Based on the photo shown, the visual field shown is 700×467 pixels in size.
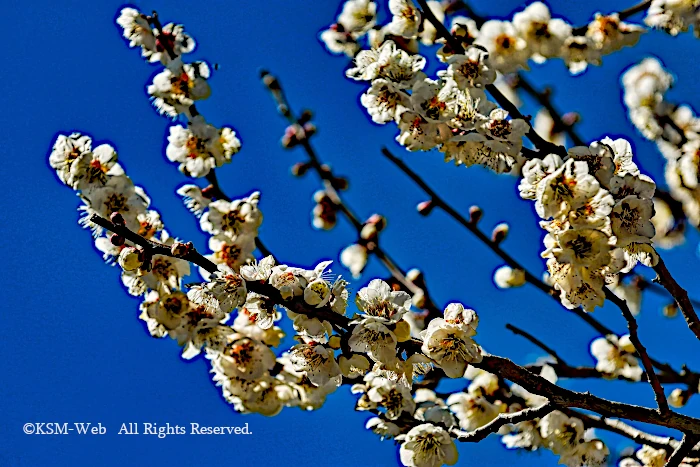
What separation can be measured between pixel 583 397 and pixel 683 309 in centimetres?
46

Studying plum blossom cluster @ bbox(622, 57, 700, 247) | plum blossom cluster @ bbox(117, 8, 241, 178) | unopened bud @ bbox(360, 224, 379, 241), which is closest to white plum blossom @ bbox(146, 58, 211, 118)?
plum blossom cluster @ bbox(117, 8, 241, 178)

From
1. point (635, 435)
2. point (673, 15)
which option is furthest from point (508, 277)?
point (673, 15)

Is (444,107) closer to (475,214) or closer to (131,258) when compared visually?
(475,214)

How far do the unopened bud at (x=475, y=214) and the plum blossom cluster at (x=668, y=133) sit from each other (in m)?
0.95

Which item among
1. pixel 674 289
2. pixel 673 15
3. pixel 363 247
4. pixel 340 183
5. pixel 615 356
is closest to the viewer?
pixel 674 289

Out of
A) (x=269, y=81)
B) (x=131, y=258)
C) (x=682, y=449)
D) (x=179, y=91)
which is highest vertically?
(x=269, y=81)

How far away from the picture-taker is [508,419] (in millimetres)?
1903

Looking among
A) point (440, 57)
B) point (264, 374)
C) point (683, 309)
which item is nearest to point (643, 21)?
point (440, 57)

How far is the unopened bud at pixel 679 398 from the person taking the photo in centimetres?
296

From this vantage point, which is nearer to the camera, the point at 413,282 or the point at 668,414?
the point at 668,414

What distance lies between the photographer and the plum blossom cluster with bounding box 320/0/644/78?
11.1 ft

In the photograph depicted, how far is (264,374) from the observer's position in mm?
2682

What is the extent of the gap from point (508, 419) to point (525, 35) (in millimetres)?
2224

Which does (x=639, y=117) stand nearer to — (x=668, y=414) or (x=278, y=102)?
(x=278, y=102)
